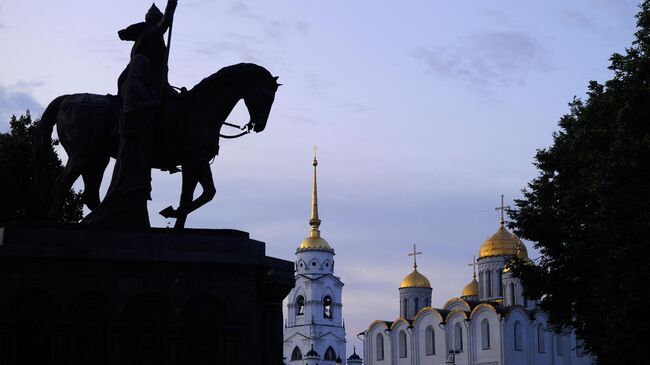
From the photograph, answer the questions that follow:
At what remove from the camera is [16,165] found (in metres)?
29.6

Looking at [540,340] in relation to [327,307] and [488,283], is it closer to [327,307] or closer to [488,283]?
[488,283]

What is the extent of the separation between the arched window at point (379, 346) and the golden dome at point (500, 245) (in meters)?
10.5

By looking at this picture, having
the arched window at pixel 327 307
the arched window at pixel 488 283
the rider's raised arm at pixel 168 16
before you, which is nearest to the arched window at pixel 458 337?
the arched window at pixel 488 283

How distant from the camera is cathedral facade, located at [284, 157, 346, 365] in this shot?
94.6 m

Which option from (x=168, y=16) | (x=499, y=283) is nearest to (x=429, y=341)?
(x=499, y=283)

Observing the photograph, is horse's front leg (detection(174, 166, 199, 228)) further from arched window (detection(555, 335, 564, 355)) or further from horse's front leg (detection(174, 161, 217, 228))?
arched window (detection(555, 335, 564, 355))

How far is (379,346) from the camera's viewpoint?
295 feet

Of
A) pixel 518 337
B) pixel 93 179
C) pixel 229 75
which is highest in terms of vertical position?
pixel 518 337

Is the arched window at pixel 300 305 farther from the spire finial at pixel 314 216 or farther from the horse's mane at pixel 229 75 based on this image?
the horse's mane at pixel 229 75

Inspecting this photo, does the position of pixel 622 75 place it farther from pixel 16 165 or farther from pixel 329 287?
pixel 329 287

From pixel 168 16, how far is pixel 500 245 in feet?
240

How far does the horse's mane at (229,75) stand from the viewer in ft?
55.1

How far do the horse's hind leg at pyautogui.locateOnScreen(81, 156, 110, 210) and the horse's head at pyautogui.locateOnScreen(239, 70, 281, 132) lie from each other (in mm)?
→ 2323

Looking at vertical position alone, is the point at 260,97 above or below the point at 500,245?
below
